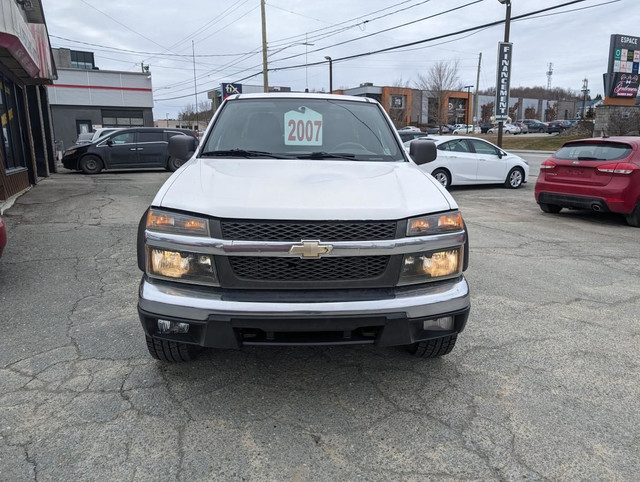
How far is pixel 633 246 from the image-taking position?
6895 millimetres

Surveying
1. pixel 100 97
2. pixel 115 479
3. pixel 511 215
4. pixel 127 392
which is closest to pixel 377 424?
pixel 115 479

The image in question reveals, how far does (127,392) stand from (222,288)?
0.96 metres

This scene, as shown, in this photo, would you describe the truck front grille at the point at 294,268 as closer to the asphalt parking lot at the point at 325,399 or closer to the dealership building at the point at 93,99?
the asphalt parking lot at the point at 325,399

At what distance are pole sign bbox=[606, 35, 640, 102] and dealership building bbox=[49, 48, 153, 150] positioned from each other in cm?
3100

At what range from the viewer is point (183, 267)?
2.58 metres

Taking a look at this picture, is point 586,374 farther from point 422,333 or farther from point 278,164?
point 278,164

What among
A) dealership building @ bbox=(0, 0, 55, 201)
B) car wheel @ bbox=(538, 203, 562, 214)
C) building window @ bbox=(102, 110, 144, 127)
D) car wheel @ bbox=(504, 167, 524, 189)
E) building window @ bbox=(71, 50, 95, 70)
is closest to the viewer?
dealership building @ bbox=(0, 0, 55, 201)

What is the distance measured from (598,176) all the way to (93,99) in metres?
33.2

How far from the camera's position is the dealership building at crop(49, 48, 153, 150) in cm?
3206

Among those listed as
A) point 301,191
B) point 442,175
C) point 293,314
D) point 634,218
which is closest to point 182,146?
point 301,191

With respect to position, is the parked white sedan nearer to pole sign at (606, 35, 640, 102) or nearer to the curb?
the curb

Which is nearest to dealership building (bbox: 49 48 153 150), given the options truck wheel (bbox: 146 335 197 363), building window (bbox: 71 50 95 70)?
building window (bbox: 71 50 95 70)

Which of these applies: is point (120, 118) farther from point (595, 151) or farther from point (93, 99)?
point (595, 151)

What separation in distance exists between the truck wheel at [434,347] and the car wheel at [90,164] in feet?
53.6
